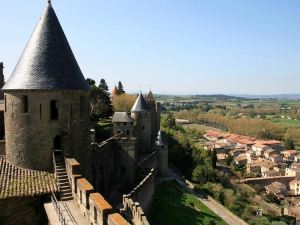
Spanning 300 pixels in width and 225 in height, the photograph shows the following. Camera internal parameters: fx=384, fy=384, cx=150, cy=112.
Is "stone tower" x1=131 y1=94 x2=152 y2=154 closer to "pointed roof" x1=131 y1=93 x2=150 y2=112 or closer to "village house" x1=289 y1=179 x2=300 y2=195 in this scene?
"pointed roof" x1=131 y1=93 x2=150 y2=112

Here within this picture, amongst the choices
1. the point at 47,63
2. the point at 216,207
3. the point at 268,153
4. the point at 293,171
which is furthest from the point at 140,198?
the point at 268,153

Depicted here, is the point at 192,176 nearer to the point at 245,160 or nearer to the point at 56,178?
the point at 56,178

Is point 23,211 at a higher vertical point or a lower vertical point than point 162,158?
higher

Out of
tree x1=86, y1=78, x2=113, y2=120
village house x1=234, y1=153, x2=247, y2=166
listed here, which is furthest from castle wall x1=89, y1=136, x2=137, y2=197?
village house x1=234, y1=153, x2=247, y2=166

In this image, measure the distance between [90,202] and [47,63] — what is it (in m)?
5.84

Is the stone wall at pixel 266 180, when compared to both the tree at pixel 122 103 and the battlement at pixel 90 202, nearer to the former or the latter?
the tree at pixel 122 103

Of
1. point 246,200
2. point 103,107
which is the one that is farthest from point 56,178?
point 246,200

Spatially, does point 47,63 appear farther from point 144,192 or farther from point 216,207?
point 216,207

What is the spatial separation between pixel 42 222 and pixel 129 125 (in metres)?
27.6

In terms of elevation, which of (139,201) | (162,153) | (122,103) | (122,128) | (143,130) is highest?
(122,103)

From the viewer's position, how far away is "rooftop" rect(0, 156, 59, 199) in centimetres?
1263

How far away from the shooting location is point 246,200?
5447cm

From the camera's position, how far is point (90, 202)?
436 inches

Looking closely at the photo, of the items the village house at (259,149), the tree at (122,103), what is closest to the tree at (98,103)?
the tree at (122,103)
